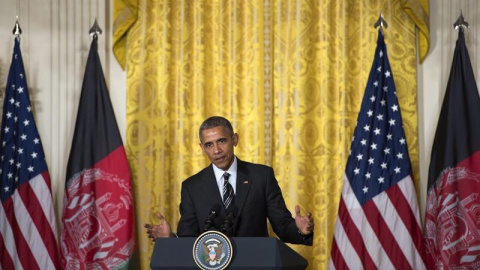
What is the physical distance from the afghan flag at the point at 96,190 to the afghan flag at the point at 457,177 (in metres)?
2.67

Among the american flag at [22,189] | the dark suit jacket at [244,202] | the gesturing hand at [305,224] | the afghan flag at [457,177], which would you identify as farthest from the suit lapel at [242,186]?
the american flag at [22,189]

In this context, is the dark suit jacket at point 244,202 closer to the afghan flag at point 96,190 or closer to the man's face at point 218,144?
the man's face at point 218,144

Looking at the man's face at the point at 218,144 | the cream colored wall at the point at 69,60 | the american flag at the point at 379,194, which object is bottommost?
the american flag at the point at 379,194

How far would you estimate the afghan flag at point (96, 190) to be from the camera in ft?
23.5

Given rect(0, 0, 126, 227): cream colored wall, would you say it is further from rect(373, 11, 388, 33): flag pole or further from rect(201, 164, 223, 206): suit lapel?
rect(201, 164, 223, 206): suit lapel

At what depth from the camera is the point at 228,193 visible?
496 centimetres

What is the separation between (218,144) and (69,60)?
124 inches

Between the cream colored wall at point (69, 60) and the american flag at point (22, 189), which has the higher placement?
the cream colored wall at point (69, 60)

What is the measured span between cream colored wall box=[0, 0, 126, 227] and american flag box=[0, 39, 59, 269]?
0.83 feet

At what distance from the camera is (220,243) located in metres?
3.78

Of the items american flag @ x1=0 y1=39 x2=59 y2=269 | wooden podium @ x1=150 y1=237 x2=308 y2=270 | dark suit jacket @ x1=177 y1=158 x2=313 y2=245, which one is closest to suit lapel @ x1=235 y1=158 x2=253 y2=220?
dark suit jacket @ x1=177 y1=158 x2=313 y2=245

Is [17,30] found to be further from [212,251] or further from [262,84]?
[212,251]

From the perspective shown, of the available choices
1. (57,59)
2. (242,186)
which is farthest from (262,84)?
(242,186)

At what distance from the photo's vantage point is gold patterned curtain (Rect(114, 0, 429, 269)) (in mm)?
7453
